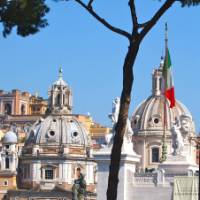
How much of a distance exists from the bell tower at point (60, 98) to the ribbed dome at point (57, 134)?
1753mm

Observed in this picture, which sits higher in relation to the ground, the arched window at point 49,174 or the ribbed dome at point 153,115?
the ribbed dome at point 153,115

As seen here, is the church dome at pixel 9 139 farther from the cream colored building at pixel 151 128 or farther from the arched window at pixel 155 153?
the arched window at pixel 155 153

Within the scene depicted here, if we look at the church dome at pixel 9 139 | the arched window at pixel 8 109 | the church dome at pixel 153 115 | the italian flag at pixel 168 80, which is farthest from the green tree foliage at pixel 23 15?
the arched window at pixel 8 109

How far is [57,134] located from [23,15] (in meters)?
59.9

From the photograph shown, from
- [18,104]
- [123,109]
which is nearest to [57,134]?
[18,104]

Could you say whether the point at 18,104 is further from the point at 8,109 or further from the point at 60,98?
the point at 60,98

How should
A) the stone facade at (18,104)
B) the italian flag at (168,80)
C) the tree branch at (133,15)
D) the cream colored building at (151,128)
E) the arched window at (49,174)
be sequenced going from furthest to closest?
the stone facade at (18,104), the arched window at (49,174), the cream colored building at (151,128), the italian flag at (168,80), the tree branch at (133,15)

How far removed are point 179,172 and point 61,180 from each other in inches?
1696

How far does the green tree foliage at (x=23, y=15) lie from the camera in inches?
645

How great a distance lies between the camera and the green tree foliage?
53.8ft

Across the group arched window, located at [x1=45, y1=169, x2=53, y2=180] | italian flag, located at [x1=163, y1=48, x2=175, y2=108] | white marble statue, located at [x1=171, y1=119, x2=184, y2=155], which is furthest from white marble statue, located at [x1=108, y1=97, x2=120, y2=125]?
arched window, located at [x1=45, y1=169, x2=53, y2=180]

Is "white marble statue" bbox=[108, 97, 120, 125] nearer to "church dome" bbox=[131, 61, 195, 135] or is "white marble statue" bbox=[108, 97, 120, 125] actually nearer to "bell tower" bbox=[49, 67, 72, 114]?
"church dome" bbox=[131, 61, 195, 135]

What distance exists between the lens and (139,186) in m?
32.3

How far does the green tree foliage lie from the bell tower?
60.8 meters
